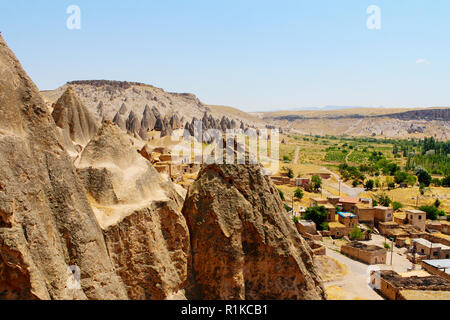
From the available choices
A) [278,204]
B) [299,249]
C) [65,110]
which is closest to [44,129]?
[278,204]

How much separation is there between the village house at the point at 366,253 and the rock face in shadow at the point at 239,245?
20402mm

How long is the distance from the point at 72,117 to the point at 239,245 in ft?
58.7

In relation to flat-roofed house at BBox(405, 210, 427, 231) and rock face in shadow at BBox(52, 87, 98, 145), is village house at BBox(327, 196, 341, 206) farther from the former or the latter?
rock face in shadow at BBox(52, 87, 98, 145)

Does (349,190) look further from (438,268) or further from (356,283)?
(356,283)

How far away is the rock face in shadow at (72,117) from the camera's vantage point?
78.0 feet

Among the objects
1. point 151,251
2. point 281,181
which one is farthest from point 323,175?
point 151,251

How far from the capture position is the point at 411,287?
21.3m

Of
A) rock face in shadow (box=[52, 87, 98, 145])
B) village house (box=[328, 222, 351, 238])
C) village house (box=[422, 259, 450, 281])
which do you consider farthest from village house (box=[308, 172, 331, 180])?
rock face in shadow (box=[52, 87, 98, 145])

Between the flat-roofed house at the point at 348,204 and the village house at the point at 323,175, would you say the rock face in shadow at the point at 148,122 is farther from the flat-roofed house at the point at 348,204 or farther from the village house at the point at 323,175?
the flat-roofed house at the point at 348,204

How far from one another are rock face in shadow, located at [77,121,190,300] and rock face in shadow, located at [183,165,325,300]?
1.84 feet

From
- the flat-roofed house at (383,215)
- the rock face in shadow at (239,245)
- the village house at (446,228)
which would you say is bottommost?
the village house at (446,228)

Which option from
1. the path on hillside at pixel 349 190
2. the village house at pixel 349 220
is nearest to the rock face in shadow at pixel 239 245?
the village house at pixel 349 220

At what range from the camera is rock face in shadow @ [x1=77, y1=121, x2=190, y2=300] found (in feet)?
28.8

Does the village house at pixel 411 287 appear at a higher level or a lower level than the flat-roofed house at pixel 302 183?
lower
